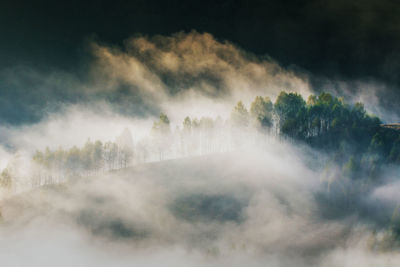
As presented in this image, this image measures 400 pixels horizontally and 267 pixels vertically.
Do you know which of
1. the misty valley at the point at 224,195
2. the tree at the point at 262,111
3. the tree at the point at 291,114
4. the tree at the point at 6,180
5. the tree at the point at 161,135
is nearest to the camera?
the misty valley at the point at 224,195

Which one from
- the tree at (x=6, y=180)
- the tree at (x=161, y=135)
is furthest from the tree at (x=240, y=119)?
the tree at (x=6, y=180)

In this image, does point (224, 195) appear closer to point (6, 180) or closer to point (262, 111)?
point (262, 111)

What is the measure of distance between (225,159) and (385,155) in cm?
4676

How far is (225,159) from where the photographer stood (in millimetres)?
108375

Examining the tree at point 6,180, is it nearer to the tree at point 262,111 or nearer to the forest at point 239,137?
the forest at point 239,137

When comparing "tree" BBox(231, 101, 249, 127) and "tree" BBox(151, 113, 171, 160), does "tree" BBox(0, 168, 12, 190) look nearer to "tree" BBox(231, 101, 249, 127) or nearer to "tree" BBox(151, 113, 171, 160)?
"tree" BBox(151, 113, 171, 160)

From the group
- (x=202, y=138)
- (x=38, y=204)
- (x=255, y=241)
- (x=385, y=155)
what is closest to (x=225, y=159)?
(x=202, y=138)

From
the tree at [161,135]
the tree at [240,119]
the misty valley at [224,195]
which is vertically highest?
the tree at [240,119]

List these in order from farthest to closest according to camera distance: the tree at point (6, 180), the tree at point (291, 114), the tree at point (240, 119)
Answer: the tree at point (240, 119) < the tree at point (291, 114) < the tree at point (6, 180)

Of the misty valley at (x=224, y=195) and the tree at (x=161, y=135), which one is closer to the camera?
the misty valley at (x=224, y=195)

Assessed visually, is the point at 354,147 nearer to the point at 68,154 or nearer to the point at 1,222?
the point at 68,154

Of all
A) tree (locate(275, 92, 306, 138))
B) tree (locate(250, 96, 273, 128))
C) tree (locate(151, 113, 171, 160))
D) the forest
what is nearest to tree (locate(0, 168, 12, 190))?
the forest

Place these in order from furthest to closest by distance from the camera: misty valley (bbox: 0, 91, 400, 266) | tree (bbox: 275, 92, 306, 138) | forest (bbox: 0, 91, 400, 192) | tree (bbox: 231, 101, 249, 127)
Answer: tree (bbox: 231, 101, 249, 127) < tree (bbox: 275, 92, 306, 138) < forest (bbox: 0, 91, 400, 192) < misty valley (bbox: 0, 91, 400, 266)

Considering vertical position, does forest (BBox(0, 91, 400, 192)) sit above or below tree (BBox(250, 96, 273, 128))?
below
